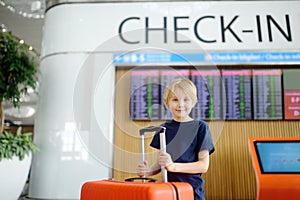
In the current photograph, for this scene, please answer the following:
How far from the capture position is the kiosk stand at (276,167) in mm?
1793

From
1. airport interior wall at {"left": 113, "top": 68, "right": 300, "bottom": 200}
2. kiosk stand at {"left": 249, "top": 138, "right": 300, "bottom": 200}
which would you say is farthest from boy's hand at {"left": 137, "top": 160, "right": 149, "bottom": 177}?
airport interior wall at {"left": 113, "top": 68, "right": 300, "bottom": 200}

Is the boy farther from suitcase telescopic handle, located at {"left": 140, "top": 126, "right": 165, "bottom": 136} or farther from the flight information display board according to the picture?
the flight information display board

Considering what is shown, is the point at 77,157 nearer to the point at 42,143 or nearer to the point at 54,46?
the point at 42,143

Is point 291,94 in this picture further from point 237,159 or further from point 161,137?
point 161,137

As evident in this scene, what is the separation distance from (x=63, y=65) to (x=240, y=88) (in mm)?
1472

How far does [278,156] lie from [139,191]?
1.51 metres

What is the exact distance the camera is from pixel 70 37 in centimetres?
262

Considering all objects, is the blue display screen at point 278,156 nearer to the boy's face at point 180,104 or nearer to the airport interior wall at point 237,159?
the airport interior wall at point 237,159

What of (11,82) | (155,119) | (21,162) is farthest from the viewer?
(11,82)

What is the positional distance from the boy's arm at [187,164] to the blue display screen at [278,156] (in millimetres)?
1105

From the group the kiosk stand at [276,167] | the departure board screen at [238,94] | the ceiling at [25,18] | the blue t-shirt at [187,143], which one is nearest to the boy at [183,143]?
the blue t-shirt at [187,143]

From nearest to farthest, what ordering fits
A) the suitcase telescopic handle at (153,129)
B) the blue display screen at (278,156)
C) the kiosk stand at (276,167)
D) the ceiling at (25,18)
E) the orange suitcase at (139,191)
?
1. the orange suitcase at (139,191)
2. the suitcase telescopic handle at (153,129)
3. the kiosk stand at (276,167)
4. the blue display screen at (278,156)
5. the ceiling at (25,18)

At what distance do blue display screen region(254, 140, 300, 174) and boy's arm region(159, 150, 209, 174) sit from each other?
43.5 inches

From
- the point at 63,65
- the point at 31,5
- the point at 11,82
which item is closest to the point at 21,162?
the point at 11,82
